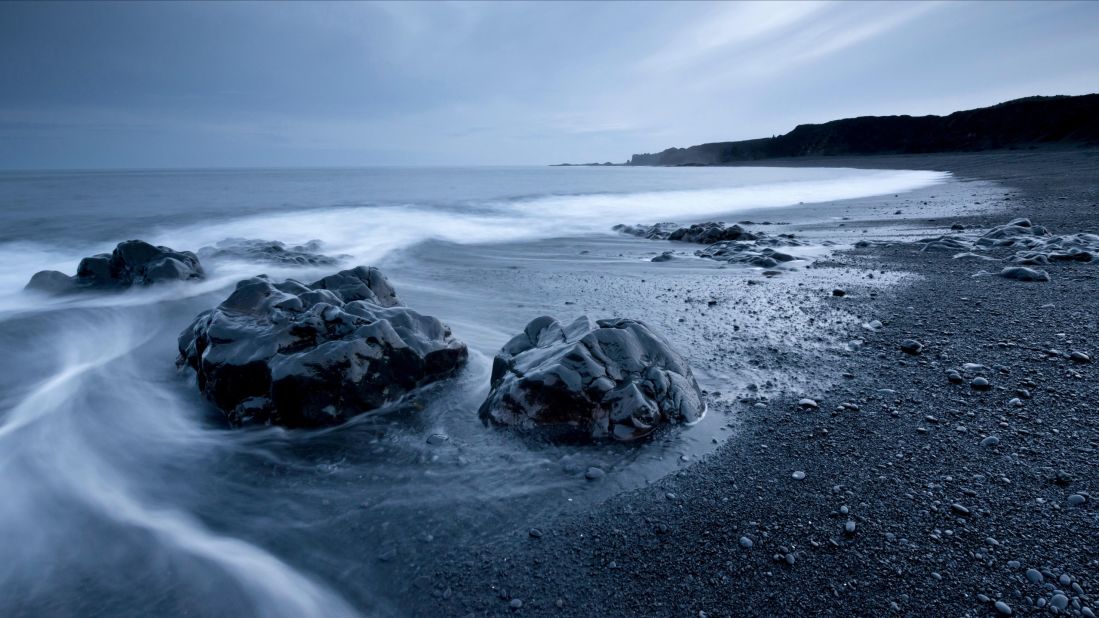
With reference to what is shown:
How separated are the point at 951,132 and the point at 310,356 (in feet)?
232

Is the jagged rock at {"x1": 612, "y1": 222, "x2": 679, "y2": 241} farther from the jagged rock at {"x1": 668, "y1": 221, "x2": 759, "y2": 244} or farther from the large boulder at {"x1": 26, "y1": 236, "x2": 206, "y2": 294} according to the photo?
the large boulder at {"x1": 26, "y1": 236, "x2": 206, "y2": 294}

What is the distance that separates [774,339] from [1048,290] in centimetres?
309

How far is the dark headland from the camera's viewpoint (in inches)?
1741

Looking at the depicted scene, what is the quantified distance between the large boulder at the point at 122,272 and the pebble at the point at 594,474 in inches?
294

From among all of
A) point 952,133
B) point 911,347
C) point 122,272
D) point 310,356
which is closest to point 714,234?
point 911,347

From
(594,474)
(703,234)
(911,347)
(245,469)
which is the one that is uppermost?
(703,234)

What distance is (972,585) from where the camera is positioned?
1.91m

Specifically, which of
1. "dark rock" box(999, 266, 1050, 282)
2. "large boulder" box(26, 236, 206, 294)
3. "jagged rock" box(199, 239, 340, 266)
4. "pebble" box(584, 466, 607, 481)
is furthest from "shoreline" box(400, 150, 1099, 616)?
"jagged rock" box(199, 239, 340, 266)

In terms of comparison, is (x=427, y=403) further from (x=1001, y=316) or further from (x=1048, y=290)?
(x=1048, y=290)

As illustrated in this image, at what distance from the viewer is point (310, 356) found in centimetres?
365

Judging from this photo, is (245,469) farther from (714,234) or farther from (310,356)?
(714,234)

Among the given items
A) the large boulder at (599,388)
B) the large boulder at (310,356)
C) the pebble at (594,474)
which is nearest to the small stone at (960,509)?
the large boulder at (599,388)

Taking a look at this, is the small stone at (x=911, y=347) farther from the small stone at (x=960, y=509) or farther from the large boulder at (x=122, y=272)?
the large boulder at (x=122, y=272)

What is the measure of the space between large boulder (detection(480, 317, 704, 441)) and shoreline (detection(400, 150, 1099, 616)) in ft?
1.36
